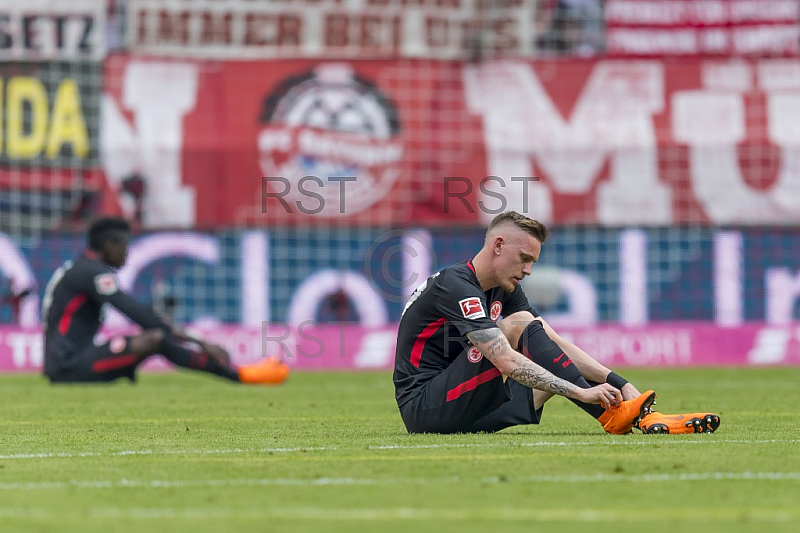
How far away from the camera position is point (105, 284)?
42.7 feet

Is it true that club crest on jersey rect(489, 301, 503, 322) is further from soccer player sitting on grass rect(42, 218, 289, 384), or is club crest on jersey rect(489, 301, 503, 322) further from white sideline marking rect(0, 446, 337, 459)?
soccer player sitting on grass rect(42, 218, 289, 384)

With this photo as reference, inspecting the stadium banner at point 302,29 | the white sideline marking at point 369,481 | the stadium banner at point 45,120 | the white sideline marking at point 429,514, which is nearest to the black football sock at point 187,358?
the stadium banner at point 45,120

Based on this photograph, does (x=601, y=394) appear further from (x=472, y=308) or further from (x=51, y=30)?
(x=51, y=30)

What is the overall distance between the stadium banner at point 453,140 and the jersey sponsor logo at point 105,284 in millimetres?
5820

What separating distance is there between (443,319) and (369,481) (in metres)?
1.84

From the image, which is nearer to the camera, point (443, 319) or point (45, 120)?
point (443, 319)

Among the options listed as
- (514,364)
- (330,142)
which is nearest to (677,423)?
(514,364)

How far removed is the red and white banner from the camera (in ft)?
66.7

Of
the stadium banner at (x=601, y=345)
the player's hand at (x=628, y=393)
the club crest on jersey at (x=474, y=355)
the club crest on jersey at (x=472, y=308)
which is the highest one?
the club crest on jersey at (x=472, y=308)

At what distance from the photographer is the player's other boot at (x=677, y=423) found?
718 cm

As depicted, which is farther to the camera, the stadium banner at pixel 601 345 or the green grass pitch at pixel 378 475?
the stadium banner at pixel 601 345

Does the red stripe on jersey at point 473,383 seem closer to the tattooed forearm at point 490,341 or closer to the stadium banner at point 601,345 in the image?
the tattooed forearm at point 490,341

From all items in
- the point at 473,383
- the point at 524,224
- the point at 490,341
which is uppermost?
the point at 524,224

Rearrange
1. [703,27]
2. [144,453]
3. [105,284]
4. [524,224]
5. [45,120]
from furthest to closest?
[703,27], [45,120], [105,284], [524,224], [144,453]
